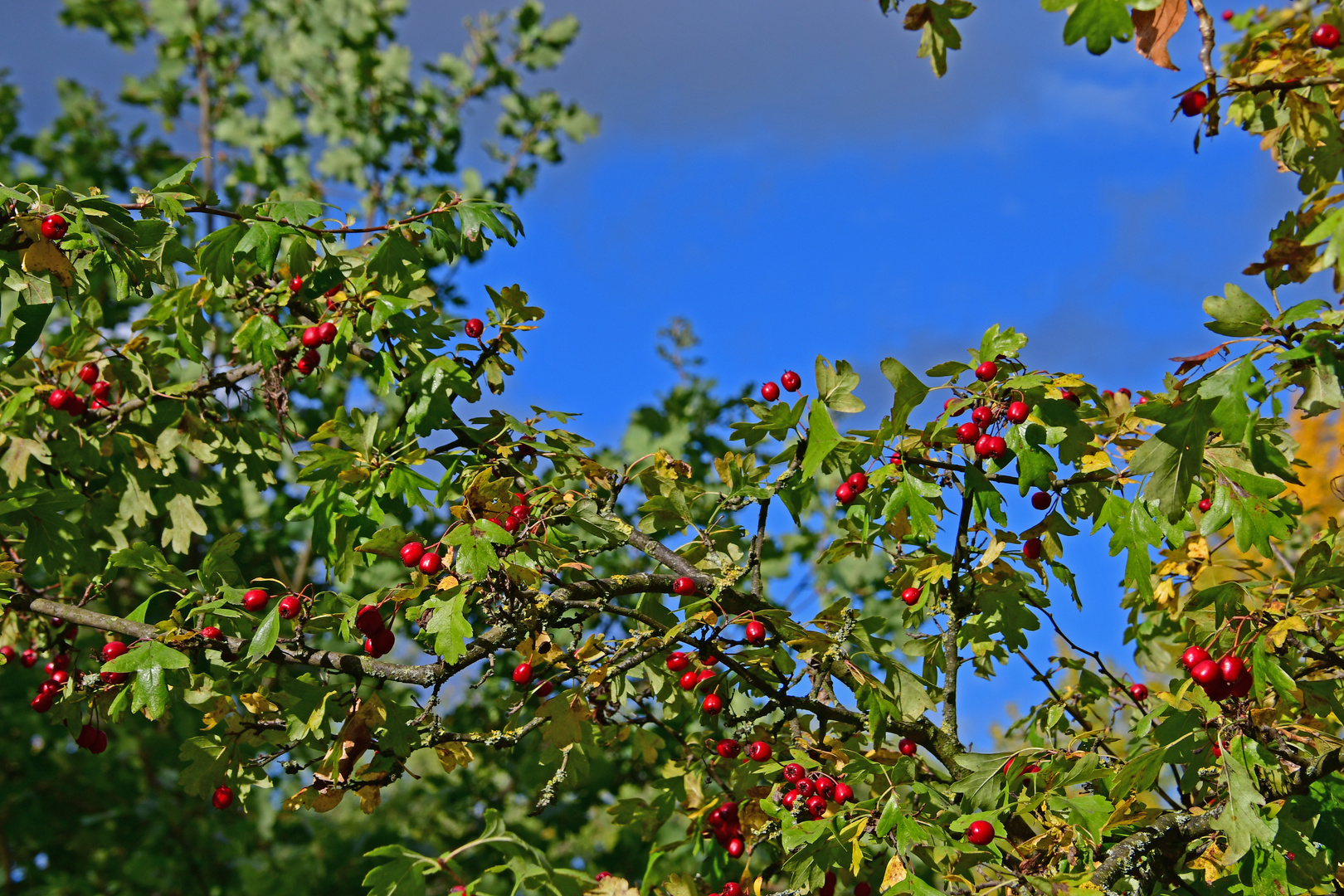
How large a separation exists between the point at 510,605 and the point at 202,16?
29.7 ft

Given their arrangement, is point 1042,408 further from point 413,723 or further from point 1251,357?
point 413,723

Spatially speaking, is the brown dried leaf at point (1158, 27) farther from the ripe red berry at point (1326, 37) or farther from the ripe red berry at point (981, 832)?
the ripe red berry at point (981, 832)

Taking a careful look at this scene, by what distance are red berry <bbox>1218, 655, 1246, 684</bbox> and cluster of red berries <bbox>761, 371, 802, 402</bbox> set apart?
60.3 inches

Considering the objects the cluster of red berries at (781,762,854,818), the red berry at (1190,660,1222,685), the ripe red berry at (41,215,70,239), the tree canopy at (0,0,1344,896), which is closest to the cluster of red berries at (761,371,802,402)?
the tree canopy at (0,0,1344,896)

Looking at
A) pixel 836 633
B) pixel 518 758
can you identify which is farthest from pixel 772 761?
pixel 518 758

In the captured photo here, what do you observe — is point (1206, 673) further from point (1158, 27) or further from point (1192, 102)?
point (1158, 27)

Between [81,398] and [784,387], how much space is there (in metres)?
2.84

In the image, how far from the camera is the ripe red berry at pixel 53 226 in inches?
119

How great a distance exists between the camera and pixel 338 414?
10.7 feet

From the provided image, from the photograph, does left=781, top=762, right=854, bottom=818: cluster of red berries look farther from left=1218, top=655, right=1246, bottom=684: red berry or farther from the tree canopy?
left=1218, top=655, right=1246, bottom=684: red berry

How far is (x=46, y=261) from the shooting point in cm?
308

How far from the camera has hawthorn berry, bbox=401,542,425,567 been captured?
2.83 m

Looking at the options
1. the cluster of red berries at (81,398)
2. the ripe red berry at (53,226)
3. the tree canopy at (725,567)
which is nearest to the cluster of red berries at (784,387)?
the tree canopy at (725,567)

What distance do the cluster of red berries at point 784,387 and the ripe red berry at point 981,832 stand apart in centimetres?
146
